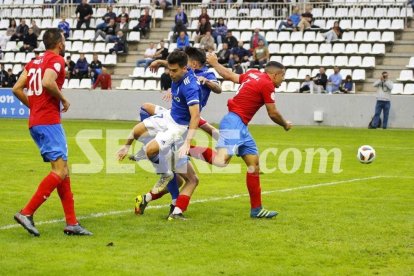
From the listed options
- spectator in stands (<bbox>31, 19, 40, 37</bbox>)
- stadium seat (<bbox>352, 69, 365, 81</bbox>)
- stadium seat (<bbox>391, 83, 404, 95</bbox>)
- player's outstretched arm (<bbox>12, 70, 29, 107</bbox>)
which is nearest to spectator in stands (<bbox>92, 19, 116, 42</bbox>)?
spectator in stands (<bbox>31, 19, 40, 37</bbox>)

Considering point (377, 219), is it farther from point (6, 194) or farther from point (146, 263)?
point (6, 194)

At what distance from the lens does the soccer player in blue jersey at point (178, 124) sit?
11406mm

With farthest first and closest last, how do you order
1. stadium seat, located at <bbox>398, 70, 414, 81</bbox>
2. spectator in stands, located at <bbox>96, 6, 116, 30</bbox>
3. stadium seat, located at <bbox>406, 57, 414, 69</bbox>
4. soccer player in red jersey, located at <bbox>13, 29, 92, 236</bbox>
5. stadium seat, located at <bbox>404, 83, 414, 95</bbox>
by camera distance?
spectator in stands, located at <bbox>96, 6, 116, 30</bbox> → stadium seat, located at <bbox>406, 57, 414, 69</bbox> → stadium seat, located at <bbox>398, 70, 414, 81</bbox> → stadium seat, located at <bbox>404, 83, 414, 95</bbox> → soccer player in red jersey, located at <bbox>13, 29, 92, 236</bbox>

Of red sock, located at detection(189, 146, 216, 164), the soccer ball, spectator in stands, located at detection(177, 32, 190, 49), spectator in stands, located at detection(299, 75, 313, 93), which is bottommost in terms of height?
spectator in stands, located at detection(299, 75, 313, 93)

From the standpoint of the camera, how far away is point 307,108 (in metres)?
33.5

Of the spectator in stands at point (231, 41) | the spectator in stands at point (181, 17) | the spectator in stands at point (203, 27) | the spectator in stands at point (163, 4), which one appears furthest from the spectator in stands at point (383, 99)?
the spectator in stands at point (163, 4)

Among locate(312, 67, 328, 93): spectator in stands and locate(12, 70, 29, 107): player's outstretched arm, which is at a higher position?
locate(12, 70, 29, 107): player's outstretched arm

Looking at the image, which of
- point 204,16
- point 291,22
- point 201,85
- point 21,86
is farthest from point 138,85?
point 21,86

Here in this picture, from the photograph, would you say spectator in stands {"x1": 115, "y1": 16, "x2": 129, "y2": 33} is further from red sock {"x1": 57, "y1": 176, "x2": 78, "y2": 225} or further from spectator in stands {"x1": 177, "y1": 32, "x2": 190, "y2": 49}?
red sock {"x1": 57, "y1": 176, "x2": 78, "y2": 225}

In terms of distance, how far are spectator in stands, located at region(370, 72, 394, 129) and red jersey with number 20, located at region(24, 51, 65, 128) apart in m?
22.8

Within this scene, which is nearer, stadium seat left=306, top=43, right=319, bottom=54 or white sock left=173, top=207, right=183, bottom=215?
white sock left=173, top=207, right=183, bottom=215

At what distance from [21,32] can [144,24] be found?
599 centimetres

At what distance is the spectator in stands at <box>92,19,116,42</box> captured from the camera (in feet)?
137

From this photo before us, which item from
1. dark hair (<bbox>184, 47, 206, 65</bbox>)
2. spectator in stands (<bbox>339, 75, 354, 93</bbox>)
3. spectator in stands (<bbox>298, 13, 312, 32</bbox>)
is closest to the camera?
dark hair (<bbox>184, 47, 206, 65</bbox>)
